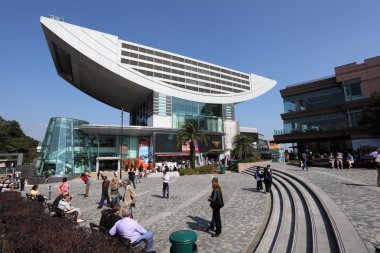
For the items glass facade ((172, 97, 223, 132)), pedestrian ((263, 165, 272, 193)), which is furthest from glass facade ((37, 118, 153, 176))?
pedestrian ((263, 165, 272, 193))

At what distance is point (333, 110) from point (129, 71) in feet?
131

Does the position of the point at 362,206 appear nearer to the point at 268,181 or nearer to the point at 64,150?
the point at 268,181

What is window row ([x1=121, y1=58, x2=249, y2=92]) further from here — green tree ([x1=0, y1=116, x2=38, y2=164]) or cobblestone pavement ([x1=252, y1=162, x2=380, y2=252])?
green tree ([x1=0, y1=116, x2=38, y2=164])

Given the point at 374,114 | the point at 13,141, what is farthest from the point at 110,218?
the point at 13,141

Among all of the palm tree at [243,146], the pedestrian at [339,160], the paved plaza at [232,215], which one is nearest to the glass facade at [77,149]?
the palm tree at [243,146]

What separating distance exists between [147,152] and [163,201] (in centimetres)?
3295

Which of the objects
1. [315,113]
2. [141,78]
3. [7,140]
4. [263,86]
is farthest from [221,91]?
[7,140]

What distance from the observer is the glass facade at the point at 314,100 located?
120 feet

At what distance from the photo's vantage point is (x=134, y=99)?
5925cm

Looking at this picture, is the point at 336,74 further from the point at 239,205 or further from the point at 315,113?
the point at 239,205

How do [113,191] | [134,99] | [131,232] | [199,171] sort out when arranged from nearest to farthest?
[131,232]
[113,191]
[199,171]
[134,99]

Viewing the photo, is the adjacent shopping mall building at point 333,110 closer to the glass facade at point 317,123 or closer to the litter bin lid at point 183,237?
the glass facade at point 317,123

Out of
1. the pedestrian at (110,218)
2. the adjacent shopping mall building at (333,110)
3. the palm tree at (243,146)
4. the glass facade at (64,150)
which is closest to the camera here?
the pedestrian at (110,218)

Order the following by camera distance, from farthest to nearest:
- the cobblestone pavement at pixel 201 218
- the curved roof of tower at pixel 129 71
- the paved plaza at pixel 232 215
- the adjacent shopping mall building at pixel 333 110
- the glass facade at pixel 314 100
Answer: the curved roof of tower at pixel 129 71 → the glass facade at pixel 314 100 → the adjacent shopping mall building at pixel 333 110 → the cobblestone pavement at pixel 201 218 → the paved plaza at pixel 232 215
